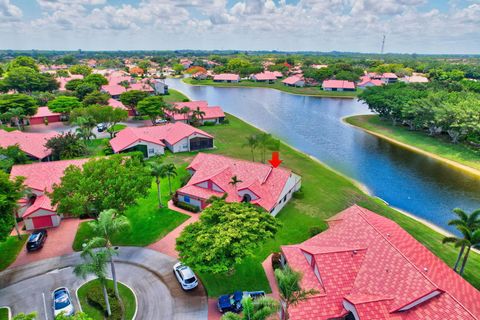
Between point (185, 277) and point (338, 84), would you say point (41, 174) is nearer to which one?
point (185, 277)

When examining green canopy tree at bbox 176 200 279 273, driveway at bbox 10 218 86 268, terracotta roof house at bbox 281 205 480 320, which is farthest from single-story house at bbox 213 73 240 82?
terracotta roof house at bbox 281 205 480 320

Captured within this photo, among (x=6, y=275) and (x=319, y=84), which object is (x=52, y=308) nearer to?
(x=6, y=275)

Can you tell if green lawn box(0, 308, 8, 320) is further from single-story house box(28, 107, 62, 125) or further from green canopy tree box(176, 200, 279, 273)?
single-story house box(28, 107, 62, 125)

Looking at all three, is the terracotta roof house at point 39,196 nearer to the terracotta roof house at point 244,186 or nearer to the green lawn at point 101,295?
the green lawn at point 101,295

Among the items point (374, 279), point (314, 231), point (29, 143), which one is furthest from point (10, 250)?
point (374, 279)

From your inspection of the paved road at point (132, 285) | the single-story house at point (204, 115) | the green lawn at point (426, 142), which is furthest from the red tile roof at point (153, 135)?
the green lawn at point (426, 142)
